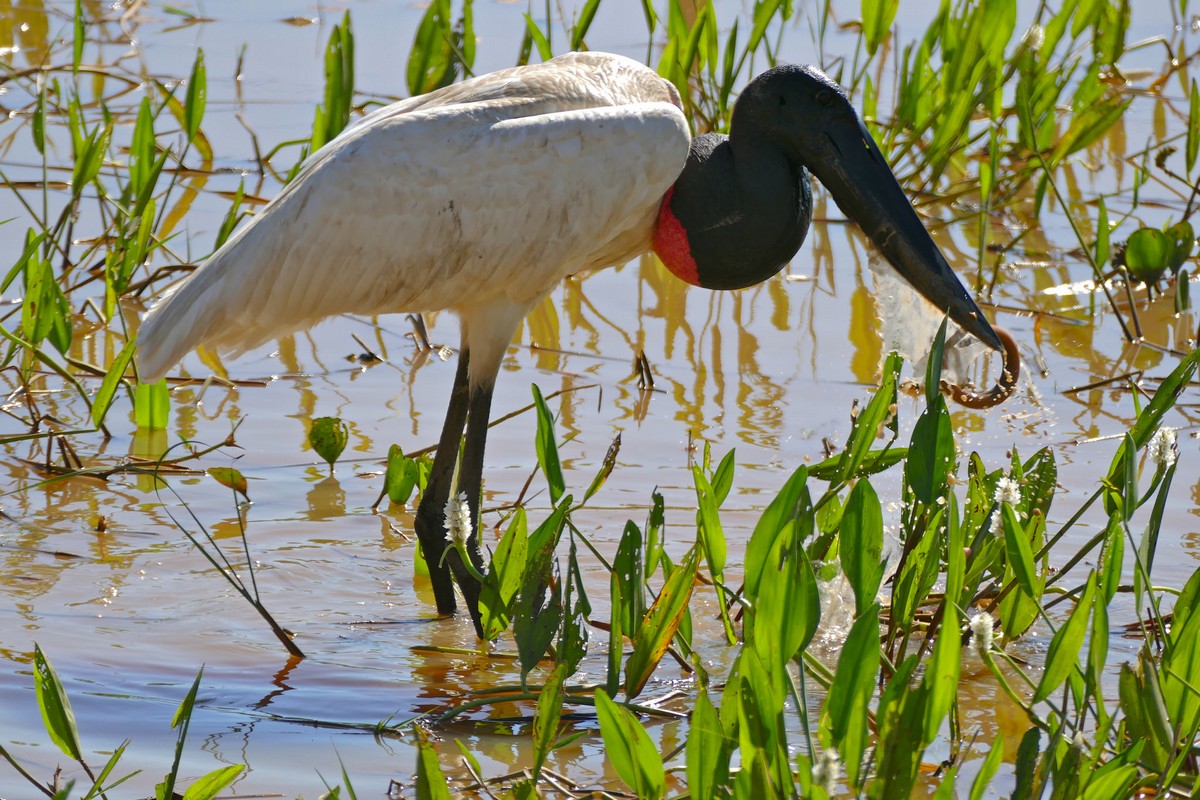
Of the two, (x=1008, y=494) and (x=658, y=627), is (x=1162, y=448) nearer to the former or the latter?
(x=1008, y=494)

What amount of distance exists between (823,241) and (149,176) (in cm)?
262

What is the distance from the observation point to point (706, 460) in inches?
111

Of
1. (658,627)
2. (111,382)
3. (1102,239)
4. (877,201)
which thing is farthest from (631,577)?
(1102,239)

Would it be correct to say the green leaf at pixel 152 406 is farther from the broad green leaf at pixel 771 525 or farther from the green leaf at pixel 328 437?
the broad green leaf at pixel 771 525

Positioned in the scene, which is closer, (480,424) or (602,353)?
(480,424)

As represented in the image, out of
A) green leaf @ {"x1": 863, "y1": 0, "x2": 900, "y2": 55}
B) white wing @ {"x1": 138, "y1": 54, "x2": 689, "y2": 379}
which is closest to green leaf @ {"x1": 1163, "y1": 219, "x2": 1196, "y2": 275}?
green leaf @ {"x1": 863, "y1": 0, "x2": 900, "y2": 55}

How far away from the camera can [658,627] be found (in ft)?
8.55

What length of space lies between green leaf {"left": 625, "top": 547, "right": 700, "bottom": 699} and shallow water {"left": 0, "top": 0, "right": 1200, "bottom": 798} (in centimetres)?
Result: 24

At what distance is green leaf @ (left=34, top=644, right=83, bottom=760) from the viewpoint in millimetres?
2207

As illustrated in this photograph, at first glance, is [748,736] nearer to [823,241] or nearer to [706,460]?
[706,460]

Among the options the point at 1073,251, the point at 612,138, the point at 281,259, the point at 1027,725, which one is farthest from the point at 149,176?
the point at 1073,251

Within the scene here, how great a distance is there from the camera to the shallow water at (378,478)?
9.82 feet

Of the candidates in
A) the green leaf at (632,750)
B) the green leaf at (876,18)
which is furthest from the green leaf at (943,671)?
the green leaf at (876,18)

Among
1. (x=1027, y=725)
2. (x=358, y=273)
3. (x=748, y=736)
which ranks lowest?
(x=1027, y=725)
